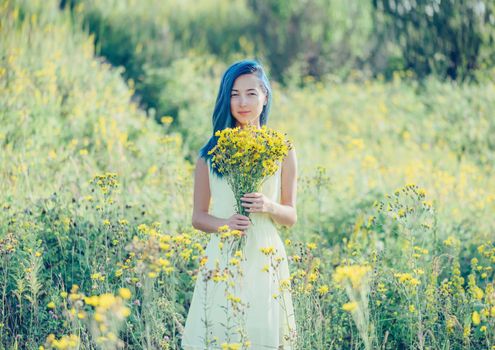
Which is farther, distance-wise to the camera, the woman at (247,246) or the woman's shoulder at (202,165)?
the woman's shoulder at (202,165)

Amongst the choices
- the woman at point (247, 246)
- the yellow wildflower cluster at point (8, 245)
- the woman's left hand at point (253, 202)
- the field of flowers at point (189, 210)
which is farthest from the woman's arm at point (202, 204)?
the yellow wildflower cluster at point (8, 245)

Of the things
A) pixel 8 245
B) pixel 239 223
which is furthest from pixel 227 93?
pixel 8 245

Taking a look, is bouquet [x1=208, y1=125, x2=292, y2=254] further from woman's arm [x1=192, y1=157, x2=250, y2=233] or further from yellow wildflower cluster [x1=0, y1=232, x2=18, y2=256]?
yellow wildflower cluster [x1=0, y1=232, x2=18, y2=256]

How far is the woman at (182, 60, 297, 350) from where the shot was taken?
2992 millimetres

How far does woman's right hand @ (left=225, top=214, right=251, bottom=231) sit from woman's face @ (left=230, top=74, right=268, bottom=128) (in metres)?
0.61

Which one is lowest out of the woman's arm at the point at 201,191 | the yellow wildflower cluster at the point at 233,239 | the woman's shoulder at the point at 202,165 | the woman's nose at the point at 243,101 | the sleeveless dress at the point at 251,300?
the sleeveless dress at the point at 251,300

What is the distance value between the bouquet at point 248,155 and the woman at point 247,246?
2.9 inches

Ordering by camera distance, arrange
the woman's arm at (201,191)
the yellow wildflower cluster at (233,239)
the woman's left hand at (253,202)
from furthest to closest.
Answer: the woman's arm at (201,191)
the woman's left hand at (253,202)
the yellow wildflower cluster at (233,239)

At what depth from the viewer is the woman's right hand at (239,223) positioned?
2934mm

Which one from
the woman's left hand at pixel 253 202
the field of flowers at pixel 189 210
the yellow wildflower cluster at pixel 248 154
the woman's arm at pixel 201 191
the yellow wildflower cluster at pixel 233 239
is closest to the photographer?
the yellow wildflower cluster at pixel 233 239

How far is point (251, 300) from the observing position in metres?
3.06

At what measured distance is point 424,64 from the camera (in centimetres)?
1198

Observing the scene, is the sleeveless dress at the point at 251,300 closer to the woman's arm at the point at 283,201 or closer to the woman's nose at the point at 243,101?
the woman's arm at the point at 283,201

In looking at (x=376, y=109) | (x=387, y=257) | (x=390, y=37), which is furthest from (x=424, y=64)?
(x=387, y=257)
